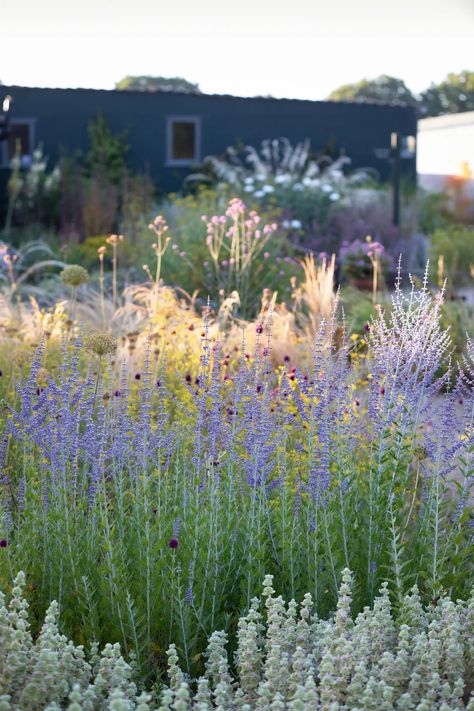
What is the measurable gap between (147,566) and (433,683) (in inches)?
43.5

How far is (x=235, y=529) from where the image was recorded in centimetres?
385

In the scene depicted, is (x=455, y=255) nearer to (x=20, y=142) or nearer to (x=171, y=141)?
(x=171, y=141)

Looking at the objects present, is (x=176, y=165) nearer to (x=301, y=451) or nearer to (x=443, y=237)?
(x=443, y=237)

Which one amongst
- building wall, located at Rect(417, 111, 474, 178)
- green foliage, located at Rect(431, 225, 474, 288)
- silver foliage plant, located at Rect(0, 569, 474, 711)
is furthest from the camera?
building wall, located at Rect(417, 111, 474, 178)

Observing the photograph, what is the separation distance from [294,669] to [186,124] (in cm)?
2338

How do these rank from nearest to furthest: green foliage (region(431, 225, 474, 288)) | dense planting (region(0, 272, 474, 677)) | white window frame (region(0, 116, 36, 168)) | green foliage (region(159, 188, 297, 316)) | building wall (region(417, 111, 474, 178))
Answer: dense planting (region(0, 272, 474, 677))
green foliage (region(159, 188, 297, 316))
green foliage (region(431, 225, 474, 288))
white window frame (region(0, 116, 36, 168))
building wall (region(417, 111, 474, 178))

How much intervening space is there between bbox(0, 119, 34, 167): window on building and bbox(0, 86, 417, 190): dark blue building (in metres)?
0.02

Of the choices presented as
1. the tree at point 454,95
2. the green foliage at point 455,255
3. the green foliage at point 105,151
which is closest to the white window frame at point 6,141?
the green foliage at point 105,151

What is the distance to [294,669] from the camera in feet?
9.34

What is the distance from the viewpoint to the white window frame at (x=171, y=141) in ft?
81.5

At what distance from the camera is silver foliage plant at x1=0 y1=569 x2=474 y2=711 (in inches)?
105

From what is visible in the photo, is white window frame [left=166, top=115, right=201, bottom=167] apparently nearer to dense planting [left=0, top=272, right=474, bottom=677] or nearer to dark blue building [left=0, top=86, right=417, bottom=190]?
dark blue building [left=0, top=86, right=417, bottom=190]

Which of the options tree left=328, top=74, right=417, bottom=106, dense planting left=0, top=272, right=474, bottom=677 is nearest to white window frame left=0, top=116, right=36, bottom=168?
dense planting left=0, top=272, right=474, bottom=677

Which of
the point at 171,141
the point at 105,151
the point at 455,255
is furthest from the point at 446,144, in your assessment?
the point at 455,255
